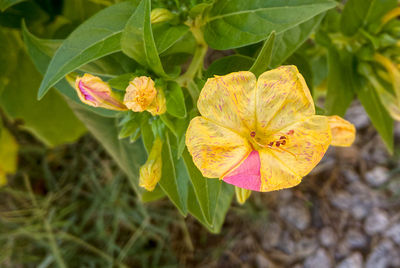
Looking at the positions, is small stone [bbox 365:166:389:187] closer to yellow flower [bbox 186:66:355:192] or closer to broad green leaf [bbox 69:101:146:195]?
broad green leaf [bbox 69:101:146:195]

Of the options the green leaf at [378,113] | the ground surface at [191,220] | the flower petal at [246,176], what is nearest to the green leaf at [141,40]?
the flower petal at [246,176]

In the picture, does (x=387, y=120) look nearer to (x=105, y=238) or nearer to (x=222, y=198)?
(x=222, y=198)

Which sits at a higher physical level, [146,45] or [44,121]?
[146,45]

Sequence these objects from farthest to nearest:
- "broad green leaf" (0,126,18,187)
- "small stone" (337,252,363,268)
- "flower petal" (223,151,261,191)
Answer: "small stone" (337,252,363,268)
"broad green leaf" (0,126,18,187)
"flower petal" (223,151,261,191)

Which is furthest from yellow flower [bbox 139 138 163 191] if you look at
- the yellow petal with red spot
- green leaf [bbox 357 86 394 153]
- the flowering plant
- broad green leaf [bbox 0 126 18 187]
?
broad green leaf [bbox 0 126 18 187]

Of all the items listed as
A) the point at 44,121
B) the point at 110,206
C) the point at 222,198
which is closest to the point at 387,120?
the point at 222,198
